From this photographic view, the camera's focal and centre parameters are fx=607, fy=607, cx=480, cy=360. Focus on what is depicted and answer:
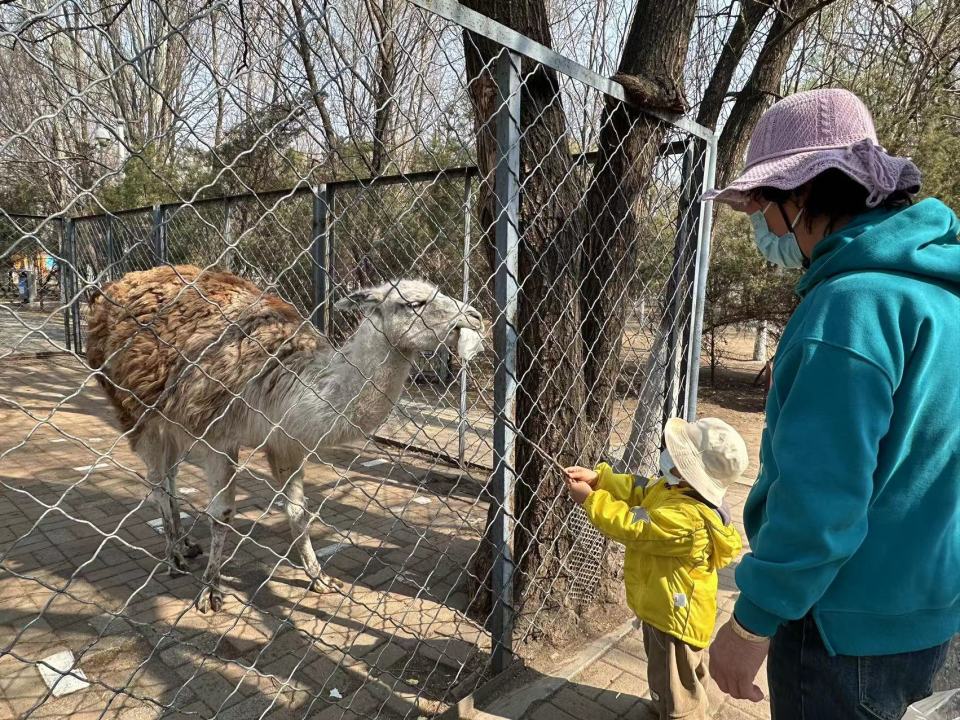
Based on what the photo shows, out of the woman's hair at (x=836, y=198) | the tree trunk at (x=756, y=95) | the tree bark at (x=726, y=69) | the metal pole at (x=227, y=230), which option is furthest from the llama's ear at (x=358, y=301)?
the tree trunk at (x=756, y=95)

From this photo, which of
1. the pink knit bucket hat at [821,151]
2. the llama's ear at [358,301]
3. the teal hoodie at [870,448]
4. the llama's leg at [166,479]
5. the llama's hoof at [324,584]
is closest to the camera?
the teal hoodie at [870,448]

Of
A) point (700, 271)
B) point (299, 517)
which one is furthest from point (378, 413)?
point (700, 271)

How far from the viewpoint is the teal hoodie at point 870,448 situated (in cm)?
114

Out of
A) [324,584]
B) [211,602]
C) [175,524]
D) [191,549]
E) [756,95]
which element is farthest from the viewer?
[756,95]

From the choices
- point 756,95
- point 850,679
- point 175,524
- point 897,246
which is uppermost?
point 756,95

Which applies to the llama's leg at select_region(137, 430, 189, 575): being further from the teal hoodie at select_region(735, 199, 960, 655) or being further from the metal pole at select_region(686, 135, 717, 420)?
the teal hoodie at select_region(735, 199, 960, 655)

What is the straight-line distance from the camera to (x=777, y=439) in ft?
4.07

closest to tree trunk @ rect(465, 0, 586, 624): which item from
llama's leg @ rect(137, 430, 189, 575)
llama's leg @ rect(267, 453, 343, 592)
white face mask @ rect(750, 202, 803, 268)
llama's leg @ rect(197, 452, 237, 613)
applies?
white face mask @ rect(750, 202, 803, 268)

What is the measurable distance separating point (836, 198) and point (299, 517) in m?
3.23

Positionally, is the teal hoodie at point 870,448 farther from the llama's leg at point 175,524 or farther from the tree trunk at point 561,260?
the llama's leg at point 175,524

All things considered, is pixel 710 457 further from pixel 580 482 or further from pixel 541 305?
pixel 541 305

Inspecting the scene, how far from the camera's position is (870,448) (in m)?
1.14

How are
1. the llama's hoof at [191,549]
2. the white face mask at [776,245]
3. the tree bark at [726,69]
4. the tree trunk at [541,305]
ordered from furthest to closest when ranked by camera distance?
the tree bark at [726,69], the llama's hoof at [191,549], the tree trunk at [541,305], the white face mask at [776,245]

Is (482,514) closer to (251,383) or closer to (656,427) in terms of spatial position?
(656,427)
